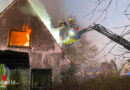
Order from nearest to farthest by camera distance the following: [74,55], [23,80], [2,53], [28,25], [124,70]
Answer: [2,53] → [23,80] → [28,25] → [74,55] → [124,70]

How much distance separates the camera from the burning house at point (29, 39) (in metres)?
9.43

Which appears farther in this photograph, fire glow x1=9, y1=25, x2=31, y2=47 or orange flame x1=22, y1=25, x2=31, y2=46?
orange flame x1=22, y1=25, x2=31, y2=46

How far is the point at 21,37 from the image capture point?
9.62 meters

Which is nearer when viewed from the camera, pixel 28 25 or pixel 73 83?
pixel 73 83

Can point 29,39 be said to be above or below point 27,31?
below

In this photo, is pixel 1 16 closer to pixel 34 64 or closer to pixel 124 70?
pixel 34 64

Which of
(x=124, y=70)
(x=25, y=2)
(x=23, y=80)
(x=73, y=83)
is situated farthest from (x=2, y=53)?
(x=124, y=70)

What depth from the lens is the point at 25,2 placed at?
10133 mm

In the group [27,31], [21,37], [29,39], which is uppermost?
[27,31]

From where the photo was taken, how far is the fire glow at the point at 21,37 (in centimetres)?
945

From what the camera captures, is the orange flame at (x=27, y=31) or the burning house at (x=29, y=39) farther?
the orange flame at (x=27, y=31)

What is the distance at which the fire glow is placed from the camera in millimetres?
9445

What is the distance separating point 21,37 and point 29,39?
0.54m

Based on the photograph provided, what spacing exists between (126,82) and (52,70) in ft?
15.8
